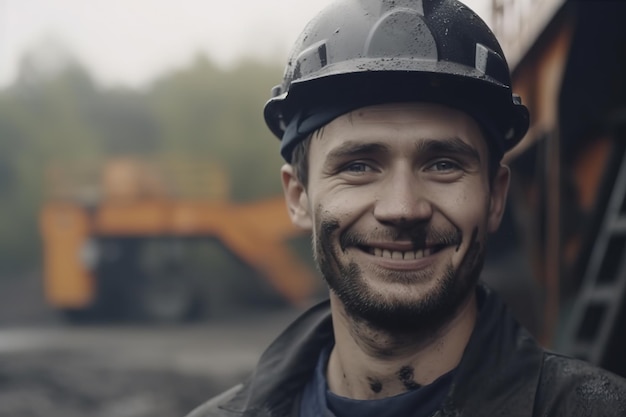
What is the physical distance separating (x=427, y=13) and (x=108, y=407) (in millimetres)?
7049

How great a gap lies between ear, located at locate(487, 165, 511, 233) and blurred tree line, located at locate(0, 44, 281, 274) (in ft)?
63.0

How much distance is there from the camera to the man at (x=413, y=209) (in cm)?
162

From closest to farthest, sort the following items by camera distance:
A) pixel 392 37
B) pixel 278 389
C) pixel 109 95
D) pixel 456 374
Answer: pixel 456 374 → pixel 392 37 → pixel 278 389 → pixel 109 95

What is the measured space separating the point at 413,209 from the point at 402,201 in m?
0.03

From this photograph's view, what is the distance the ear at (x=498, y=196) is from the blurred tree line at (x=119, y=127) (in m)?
19.2

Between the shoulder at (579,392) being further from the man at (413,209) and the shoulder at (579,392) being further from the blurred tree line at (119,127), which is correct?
the blurred tree line at (119,127)

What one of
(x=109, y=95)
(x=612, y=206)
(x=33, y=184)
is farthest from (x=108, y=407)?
(x=109, y=95)

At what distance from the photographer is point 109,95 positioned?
2309 cm

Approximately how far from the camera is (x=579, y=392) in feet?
4.93

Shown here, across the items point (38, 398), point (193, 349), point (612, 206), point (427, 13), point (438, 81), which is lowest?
point (193, 349)

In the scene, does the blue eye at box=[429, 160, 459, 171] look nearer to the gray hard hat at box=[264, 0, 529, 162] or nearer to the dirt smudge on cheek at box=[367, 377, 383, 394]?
the gray hard hat at box=[264, 0, 529, 162]

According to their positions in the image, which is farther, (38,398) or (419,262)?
(38,398)

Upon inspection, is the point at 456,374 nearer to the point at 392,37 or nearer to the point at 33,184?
the point at 392,37

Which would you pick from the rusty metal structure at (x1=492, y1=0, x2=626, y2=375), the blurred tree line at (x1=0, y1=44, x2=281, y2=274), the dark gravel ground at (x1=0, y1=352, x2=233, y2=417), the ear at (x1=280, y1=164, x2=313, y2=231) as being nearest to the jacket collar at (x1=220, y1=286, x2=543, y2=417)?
A: the ear at (x1=280, y1=164, x2=313, y2=231)
